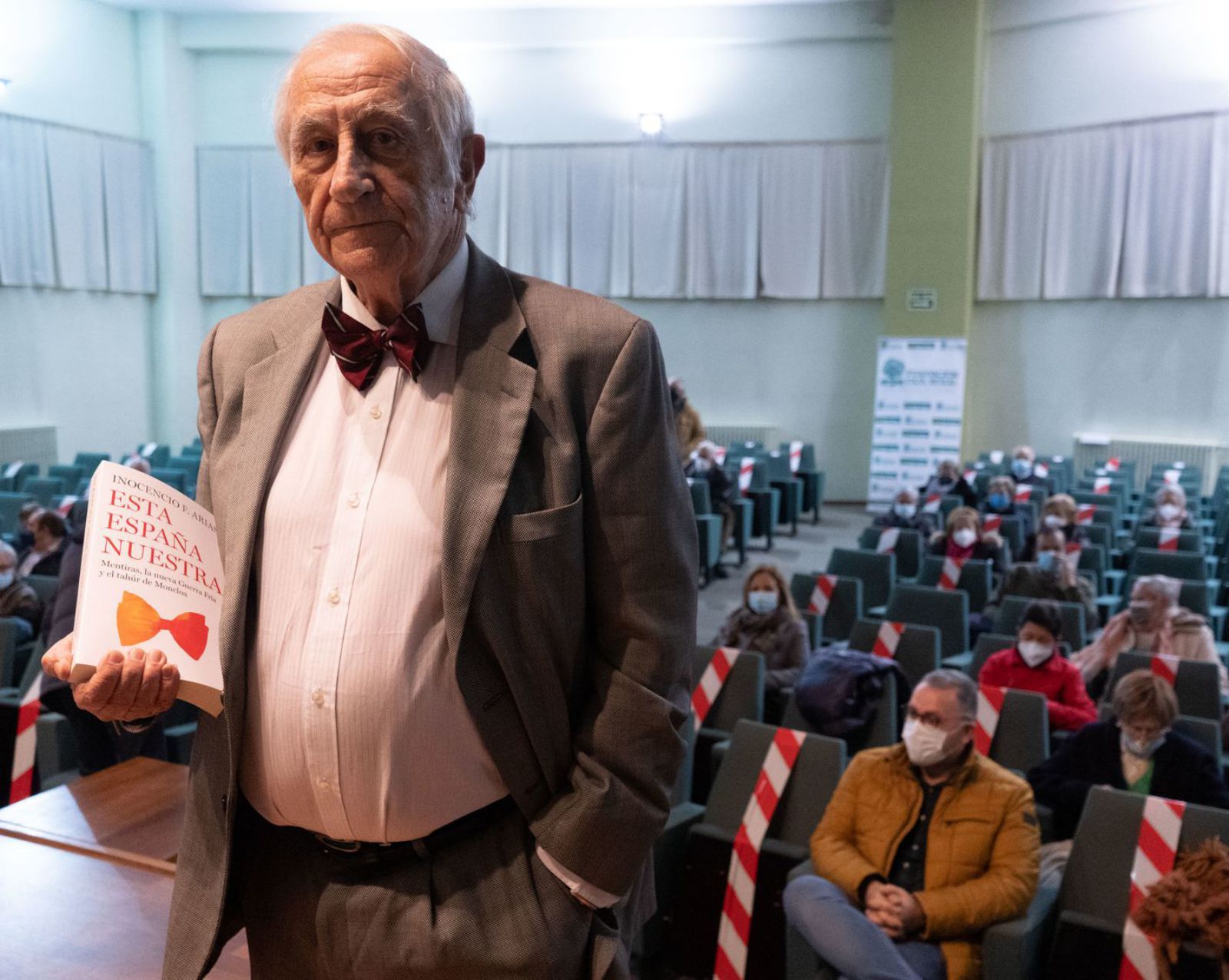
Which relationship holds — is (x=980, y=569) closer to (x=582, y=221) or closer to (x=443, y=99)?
(x=443, y=99)

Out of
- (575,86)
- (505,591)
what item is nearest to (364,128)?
(505,591)

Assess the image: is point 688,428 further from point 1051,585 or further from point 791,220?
point 1051,585

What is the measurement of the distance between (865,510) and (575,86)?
6497 millimetres

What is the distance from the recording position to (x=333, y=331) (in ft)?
4.31

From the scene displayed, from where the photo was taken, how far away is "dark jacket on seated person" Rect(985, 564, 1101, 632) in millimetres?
6410

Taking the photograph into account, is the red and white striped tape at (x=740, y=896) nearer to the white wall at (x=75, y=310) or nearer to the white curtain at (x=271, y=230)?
the white wall at (x=75, y=310)

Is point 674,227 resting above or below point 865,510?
above

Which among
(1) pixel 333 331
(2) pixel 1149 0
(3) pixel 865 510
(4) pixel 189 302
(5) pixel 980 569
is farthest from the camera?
(4) pixel 189 302

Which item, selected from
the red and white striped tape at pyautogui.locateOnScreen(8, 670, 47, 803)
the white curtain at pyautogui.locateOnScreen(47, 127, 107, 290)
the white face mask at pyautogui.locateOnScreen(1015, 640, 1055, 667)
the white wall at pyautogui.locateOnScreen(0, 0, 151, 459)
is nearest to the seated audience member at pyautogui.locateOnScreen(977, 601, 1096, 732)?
the white face mask at pyautogui.locateOnScreen(1015, 640, 1055, 667)

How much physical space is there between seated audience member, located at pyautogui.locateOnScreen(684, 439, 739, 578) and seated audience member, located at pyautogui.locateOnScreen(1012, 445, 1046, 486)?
289 centimetres

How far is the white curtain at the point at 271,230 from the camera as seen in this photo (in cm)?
1563

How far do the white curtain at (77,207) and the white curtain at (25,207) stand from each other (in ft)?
0.33

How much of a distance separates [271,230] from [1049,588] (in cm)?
1225

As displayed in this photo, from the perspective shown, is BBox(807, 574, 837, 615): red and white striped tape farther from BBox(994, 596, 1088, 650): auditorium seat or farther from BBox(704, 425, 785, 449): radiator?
BBox(704, 425, 785, 449): radiator
